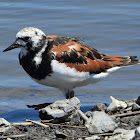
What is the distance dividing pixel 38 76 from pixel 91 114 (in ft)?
4.03

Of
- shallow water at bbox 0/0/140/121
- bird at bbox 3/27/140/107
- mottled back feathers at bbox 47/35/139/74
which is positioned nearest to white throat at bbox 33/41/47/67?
bird at bbox 3/27/140/107

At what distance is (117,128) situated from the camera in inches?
221

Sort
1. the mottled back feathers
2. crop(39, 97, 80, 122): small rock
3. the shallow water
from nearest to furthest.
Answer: crop(39, 97, 80, 122): small rock
the mottled back feathers
the shallow water

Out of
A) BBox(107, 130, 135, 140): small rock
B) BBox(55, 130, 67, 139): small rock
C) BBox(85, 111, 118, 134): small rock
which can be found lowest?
BBox(107, 130, 135, 140): small rock

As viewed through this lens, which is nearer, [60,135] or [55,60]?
[60,135]

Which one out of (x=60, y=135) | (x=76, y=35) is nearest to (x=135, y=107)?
(x=60, y=135)

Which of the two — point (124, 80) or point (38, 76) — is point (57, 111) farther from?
point (124, 80)

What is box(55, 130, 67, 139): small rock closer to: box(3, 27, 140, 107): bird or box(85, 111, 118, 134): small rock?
box(85, 111, 118, 134): small rock

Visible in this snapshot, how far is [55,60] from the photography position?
267 inches

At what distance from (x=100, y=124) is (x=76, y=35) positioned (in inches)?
247

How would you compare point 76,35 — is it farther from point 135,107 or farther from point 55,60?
point 135,107

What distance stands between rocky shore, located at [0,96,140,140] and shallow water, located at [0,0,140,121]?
1.40 m

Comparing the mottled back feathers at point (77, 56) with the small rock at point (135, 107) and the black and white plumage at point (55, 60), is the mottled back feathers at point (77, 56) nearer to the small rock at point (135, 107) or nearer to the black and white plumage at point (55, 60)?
the black and white plumage at point (55, 60)

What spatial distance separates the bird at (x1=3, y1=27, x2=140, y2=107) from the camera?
22.1 ft
